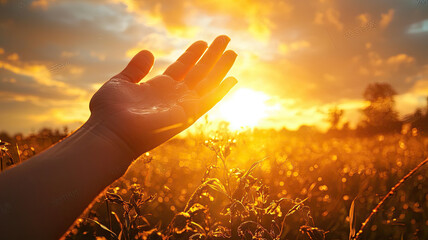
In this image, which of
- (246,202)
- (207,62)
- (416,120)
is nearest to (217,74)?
(207,62)

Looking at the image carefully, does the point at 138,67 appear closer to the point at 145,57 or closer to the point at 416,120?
the point at 145,57

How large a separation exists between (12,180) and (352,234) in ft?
7.39

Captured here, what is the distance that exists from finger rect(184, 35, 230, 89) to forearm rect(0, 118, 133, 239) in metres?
2.00

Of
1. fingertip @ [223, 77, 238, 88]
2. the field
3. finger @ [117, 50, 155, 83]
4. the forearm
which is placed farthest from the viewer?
fingertip @ [223, 77, 238, 88]

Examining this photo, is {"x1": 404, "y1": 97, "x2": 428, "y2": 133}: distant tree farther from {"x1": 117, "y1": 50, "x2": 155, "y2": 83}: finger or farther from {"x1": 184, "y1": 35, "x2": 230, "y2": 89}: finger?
{"x1": 117, "y1": 50, "x2": 155, "y2": 83}: finger

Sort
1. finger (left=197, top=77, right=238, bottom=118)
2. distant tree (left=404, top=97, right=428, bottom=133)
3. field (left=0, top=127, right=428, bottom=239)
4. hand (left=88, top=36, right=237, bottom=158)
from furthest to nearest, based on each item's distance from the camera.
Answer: distant tree (left=404, top=97, right=428, bottom=133), finger (left=197, top=77, right=238, bottom=118), hand (left=88, top=36, right=237, bottom=158), field (left=0, top=127, right=428, bottom=239)

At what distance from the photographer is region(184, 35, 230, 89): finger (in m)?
4.41

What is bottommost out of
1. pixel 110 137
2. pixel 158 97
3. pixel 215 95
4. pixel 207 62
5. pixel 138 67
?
pixel 110 137

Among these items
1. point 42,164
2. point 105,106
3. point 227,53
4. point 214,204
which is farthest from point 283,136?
point 42,164

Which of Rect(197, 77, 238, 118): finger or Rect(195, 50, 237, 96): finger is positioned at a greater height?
Rect(195, 50, 237, 96): finger

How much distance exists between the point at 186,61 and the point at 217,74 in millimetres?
485

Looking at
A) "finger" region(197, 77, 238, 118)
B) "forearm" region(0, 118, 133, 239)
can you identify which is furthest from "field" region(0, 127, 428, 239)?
"finger" region(197, 77, 238, 118)

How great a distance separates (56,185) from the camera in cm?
211

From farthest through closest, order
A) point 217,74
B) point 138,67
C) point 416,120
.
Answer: point 416,120 < point 217,74 < point 138,67
